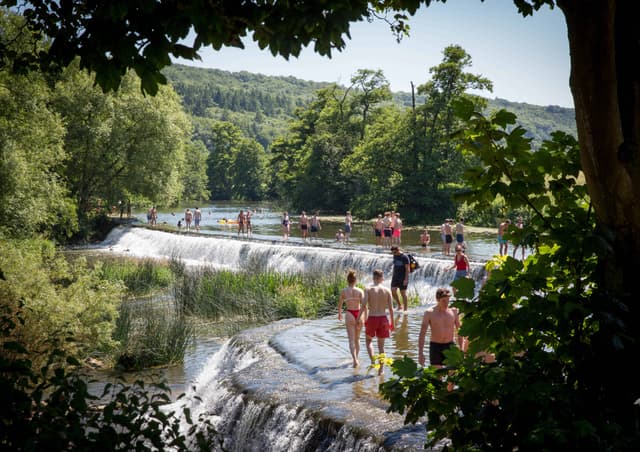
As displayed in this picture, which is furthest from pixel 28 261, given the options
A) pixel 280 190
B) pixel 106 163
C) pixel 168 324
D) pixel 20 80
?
pixel 280 190

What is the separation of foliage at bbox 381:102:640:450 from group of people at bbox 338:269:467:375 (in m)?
4.65

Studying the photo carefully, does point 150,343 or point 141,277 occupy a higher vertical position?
point 141,277

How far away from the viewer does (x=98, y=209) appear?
4212cm

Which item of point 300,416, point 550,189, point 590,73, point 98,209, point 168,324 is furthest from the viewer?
point 98,209

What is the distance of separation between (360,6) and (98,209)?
136 ft

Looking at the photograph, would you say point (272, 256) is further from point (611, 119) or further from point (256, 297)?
point (611, 119)

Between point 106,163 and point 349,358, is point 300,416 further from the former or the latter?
point 106,163

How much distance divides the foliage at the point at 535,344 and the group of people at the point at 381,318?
465 centimetres

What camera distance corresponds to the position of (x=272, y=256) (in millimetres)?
28078

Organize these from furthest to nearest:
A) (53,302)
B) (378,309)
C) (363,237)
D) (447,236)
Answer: (363,237) < (447,236) < (53,302) < (378,309)

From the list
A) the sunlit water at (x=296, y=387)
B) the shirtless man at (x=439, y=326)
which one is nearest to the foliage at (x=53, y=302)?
the sunlit water at (x=296, y=387)

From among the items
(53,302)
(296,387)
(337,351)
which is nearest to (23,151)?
(53,302)

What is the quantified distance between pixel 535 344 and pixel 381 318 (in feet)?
22.1

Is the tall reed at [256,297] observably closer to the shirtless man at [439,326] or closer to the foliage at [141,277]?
the foliage at [141,277]
